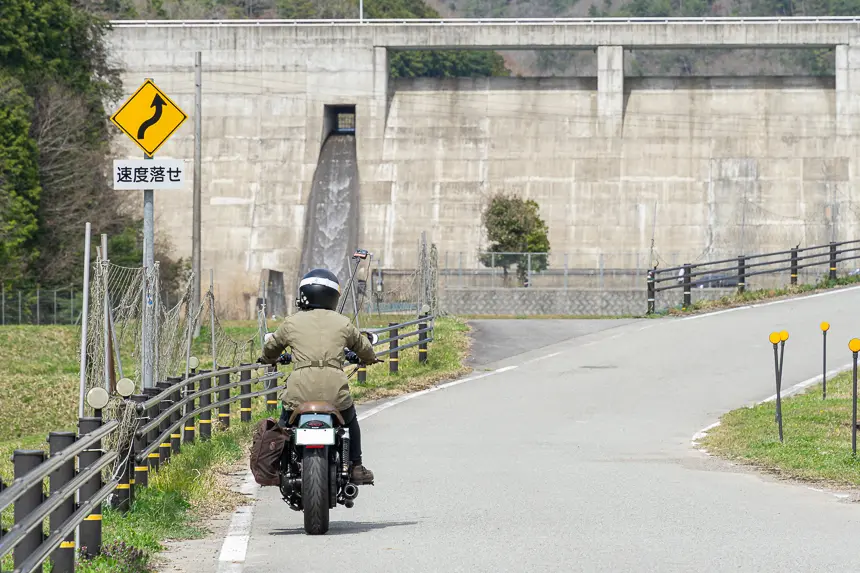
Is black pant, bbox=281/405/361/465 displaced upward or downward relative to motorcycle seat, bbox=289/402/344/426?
downward

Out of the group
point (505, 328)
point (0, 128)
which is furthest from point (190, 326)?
point (0, 128)

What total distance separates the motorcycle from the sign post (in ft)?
12.6

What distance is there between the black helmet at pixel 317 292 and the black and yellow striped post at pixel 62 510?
2.68 m

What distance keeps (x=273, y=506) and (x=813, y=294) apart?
95.5ft

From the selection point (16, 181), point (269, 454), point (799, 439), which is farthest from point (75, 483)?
point (16, 181)

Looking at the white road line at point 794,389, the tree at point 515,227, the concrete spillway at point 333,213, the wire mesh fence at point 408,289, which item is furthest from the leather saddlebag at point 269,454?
the concrete spillway at point 333,213

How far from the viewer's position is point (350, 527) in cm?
1077

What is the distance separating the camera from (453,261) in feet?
219

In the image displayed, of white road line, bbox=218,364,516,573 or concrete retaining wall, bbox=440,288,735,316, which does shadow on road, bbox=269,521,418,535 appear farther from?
concrete retaining wall, bbox=440,288,735,316

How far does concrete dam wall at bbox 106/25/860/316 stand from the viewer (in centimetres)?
6719

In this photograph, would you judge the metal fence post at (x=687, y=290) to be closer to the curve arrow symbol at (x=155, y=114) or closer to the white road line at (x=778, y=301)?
the white road line at (x=778, y=301)

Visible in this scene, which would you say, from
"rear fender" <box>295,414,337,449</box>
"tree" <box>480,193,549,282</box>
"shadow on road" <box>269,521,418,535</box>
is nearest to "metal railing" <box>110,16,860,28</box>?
"tree" <box>480,193,549,282</box>

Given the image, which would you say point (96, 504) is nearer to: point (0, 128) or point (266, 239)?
point (0, 128)

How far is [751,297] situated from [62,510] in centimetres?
3203
